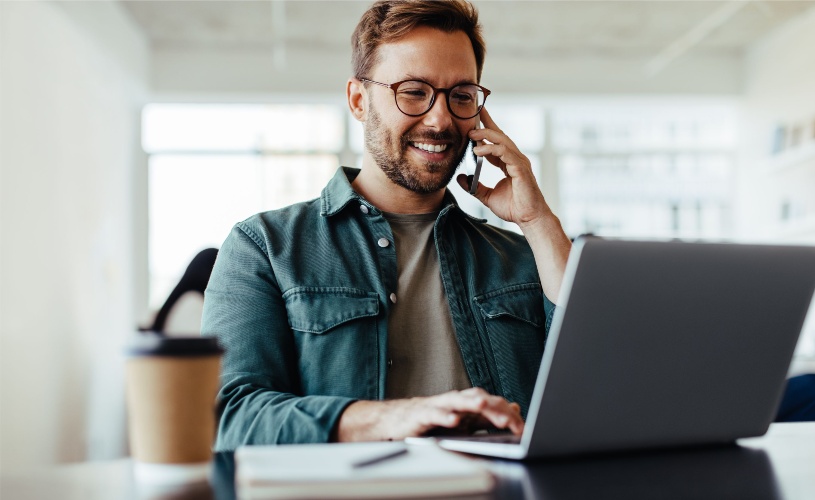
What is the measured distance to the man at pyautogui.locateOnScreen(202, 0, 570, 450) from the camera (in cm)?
148

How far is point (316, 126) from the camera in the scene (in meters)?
6.92

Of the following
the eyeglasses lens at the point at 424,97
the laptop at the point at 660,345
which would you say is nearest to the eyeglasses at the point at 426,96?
the eyeglasses lens at the point at 424,97

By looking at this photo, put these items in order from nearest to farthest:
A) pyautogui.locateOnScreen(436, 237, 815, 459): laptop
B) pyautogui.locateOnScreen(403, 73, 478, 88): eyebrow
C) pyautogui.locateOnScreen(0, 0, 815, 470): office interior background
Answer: pyautogui.locateOnScreen(436, 237, 815, 459): laptop, pyautogui.locateOnScreen(403, 73, 478, 88): eyebrow, pyautogui.locateOnScreen(0, 0, 815, 470): office interior background

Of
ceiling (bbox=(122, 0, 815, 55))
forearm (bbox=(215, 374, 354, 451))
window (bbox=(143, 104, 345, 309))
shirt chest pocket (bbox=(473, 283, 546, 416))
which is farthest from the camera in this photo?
window (bbox=(143, 104, 345, 309))

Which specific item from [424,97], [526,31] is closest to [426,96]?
[424,97]

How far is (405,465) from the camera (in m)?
0.69

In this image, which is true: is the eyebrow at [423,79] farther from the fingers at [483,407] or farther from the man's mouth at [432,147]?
the fingers at [483,407]

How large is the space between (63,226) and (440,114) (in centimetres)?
330

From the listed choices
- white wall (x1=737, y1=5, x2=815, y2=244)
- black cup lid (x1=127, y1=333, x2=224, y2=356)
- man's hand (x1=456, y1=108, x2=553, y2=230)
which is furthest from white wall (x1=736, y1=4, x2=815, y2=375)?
black cup lid (x1=127, y1=333, x2=224, y2=356)

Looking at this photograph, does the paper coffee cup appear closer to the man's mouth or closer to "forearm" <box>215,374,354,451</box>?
"forearm" <box>215,374,354,451</box>

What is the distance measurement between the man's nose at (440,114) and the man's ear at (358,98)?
0.20 metres

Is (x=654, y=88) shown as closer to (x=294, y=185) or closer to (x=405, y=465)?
(x=294, y=185)

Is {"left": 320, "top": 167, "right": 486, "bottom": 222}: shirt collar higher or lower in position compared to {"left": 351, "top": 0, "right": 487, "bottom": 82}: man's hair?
lower

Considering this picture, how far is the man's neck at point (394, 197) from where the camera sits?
1.78m
